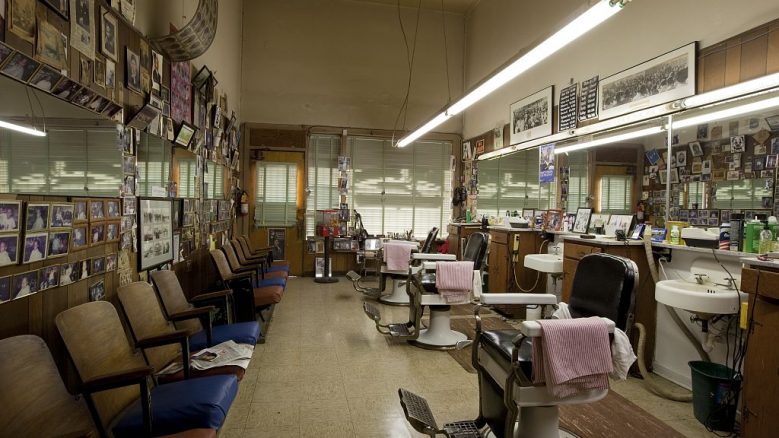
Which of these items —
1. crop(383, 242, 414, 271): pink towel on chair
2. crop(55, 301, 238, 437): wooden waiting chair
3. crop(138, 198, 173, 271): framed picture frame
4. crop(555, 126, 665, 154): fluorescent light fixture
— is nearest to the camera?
crop(55, 301, 238, 437): wooden waiting chair

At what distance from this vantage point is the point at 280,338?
4.11m

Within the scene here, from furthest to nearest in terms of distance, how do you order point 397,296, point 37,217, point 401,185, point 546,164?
point 401,185, point 397,296, point 546,164, point 37,217

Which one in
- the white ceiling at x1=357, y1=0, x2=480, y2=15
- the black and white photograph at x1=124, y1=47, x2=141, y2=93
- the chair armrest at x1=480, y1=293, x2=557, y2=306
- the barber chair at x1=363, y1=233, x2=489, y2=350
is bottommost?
the barber chair at x1=363, y1=233, x2=489, y2=350

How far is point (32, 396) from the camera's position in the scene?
58.1 inches

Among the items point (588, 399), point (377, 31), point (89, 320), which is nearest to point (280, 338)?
point (89, 320)

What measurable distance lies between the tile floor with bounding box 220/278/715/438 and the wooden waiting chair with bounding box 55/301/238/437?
65 cm

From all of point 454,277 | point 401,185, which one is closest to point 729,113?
point 454,277

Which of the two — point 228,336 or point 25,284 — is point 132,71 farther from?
point 228,336

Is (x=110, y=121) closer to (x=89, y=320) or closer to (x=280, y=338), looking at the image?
(x=89, y=320)

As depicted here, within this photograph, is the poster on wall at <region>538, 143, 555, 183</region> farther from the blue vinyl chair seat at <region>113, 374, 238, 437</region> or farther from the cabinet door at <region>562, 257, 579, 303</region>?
the blue vinyl chair seat at <region>113, 374, 238, 437</region>

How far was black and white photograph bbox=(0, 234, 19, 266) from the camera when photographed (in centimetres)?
151

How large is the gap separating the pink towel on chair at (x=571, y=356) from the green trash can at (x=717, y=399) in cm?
122

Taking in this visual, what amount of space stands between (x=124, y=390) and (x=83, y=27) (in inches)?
67.7

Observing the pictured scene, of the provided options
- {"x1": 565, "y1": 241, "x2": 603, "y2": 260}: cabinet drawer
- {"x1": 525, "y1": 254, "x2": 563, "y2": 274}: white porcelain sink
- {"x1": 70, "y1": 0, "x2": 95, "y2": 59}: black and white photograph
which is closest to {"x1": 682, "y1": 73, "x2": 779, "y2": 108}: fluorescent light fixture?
{"x1": 565, "y1": 241, "x2": 603, "y2": 260}: cabinet drawer
